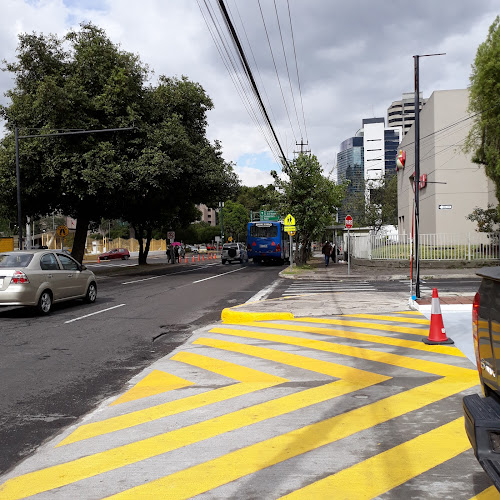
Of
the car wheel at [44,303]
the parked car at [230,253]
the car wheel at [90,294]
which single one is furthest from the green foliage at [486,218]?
the car wheel at [44,303]

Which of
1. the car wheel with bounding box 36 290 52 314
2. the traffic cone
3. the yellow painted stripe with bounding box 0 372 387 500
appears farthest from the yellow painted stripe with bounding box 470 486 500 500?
the car wheel with bounding box 36 290 52 314

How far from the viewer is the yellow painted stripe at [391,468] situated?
3.59m

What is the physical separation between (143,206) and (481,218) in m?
19.6

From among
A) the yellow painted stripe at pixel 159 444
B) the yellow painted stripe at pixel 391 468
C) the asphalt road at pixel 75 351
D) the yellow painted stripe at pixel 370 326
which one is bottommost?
the asphalt road at pixel 75 351

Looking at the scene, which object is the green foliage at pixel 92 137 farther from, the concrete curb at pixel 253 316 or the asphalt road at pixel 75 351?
the concrete curb at pixel 253 316

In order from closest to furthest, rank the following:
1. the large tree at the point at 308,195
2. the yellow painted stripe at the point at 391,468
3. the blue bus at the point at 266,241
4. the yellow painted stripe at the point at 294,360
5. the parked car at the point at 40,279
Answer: the yellow painted stripe at the point at 391,468 < the yellow painted stripe at the point at 294,360 < the parked car at the point at 40,279 < the large tree at the point at 308,195 < the blue bus at the point at 266,241

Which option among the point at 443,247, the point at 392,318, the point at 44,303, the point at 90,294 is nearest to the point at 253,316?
the point at 392,318

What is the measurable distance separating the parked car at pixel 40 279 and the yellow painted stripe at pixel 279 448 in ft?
30.2

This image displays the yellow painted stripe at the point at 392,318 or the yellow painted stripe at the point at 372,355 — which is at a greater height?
the yellow painted stripe at the point at 372,355

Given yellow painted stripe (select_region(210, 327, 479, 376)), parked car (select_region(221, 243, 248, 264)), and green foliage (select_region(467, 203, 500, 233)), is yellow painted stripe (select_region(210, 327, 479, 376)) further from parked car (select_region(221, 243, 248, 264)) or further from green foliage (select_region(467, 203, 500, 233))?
parked car (select_region(221, 243, 248, 264))

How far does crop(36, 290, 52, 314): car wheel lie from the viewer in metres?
12.7

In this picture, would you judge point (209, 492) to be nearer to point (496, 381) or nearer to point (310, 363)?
point (496, 381)

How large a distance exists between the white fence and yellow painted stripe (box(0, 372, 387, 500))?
2069 cm

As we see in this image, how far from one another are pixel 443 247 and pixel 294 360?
2150 centimetres
